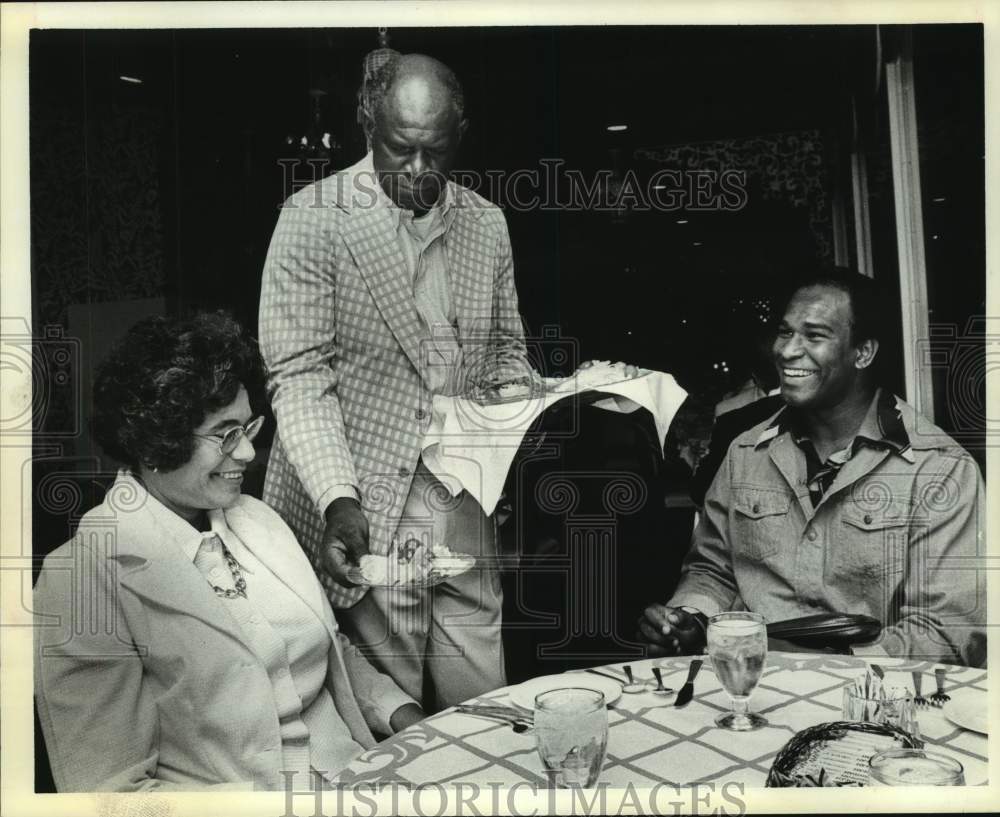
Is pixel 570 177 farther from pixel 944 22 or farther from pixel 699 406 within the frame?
pixel 944 22

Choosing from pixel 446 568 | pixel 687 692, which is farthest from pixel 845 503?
pixel 446 568

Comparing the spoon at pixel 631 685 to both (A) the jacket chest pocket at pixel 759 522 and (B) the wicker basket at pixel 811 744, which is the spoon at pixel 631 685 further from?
(A) the jacket chest pocket at pixel 759 522

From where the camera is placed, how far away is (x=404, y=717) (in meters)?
2.43

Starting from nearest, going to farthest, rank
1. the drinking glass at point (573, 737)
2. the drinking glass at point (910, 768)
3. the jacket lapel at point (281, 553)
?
the drinking glass at point (573, 737), the drinking glass at point (910, 768), the jacket lapel at point (281, 553)

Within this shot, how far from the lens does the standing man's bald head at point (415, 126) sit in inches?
94.7

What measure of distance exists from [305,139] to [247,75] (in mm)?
205

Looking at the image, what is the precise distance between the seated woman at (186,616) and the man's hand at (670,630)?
0.66 meters

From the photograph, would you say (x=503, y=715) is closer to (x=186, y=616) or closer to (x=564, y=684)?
(x=564, y=684)

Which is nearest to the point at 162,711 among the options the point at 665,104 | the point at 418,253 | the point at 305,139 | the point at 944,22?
the point at 418,253

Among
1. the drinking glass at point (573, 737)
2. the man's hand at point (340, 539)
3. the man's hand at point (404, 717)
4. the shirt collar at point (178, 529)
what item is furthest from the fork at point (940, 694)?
the shirt collar at point (178, 529)

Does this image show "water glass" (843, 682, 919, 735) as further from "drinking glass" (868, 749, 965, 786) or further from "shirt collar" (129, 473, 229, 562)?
"shirt collar" (129, 473, 229, 562)

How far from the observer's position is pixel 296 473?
242cm

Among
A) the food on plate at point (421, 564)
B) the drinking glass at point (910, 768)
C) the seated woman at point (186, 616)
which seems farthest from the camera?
the food on plate at point (421, 564)

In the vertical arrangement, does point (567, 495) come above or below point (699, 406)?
below
